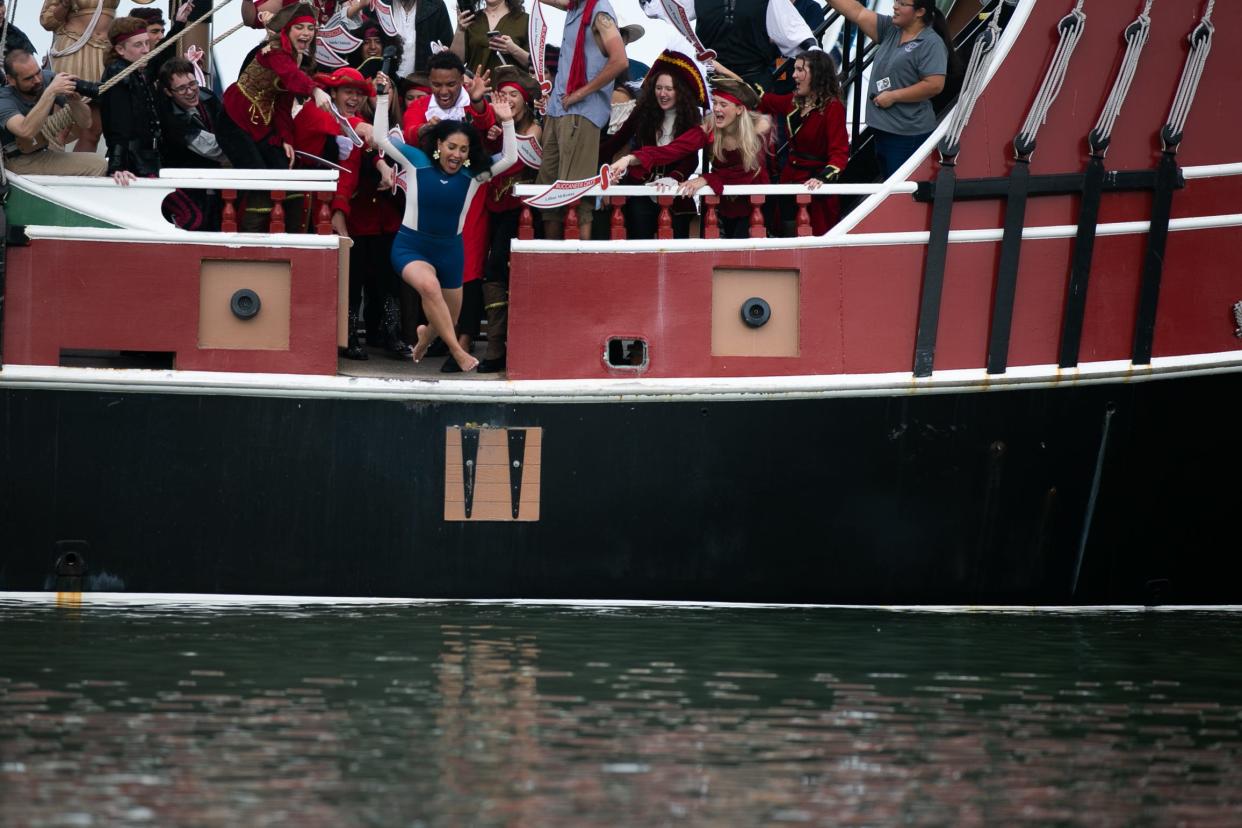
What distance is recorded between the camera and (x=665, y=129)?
9367 mm

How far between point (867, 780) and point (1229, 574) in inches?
167

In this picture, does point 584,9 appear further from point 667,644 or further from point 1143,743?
point 1143,743

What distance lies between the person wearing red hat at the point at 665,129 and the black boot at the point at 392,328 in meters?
1.34

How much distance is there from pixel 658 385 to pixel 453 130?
5.03 feet

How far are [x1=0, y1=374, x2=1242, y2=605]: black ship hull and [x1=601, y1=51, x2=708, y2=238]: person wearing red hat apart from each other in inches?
41.9

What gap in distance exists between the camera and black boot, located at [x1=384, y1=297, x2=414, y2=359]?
998cm

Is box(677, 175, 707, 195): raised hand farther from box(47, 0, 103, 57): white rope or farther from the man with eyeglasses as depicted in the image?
box(47, 0, 103, 57): white rope

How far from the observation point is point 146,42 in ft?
30.7

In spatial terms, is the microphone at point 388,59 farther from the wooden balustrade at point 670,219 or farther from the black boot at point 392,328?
the wooden balustrade at point 670,219

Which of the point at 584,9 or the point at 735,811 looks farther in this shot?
the point at 584,9

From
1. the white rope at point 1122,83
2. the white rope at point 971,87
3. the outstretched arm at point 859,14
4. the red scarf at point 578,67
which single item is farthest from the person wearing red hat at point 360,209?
the white rope at point 1122,83

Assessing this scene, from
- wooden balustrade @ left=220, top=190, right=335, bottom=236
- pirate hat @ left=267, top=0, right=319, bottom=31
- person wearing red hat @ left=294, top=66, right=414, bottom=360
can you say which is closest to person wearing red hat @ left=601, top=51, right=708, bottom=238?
person wearing red hat @ left=294, top=66, right=414, bottom=360

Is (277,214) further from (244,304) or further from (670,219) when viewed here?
(670,219)

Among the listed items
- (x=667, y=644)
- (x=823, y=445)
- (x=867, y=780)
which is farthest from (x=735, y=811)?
(x=823, y=445)
